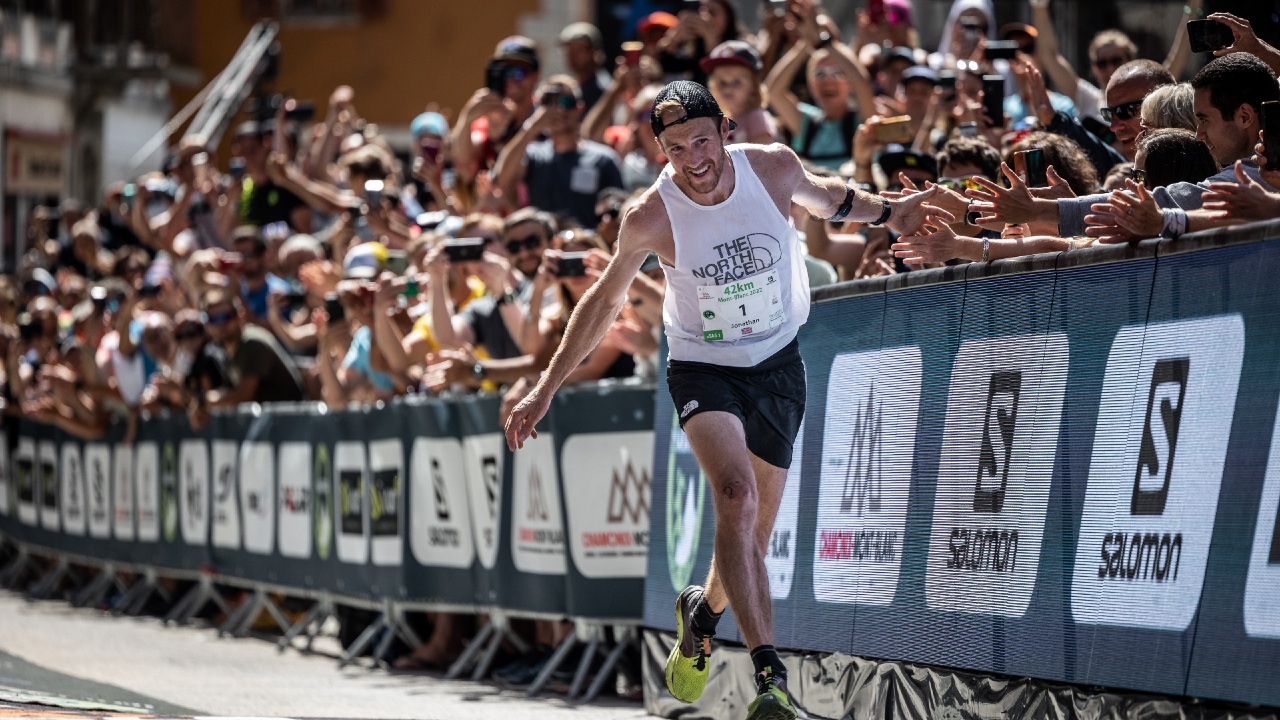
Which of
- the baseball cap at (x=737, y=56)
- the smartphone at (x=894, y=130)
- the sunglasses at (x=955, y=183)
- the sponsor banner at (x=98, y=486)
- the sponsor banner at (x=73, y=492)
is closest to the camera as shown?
the sunglasses at (x=955, y=183)

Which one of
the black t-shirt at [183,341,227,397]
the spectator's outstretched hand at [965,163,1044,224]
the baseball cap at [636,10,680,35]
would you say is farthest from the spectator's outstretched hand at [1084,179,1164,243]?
the black t-shirt at [183,341,227,397]

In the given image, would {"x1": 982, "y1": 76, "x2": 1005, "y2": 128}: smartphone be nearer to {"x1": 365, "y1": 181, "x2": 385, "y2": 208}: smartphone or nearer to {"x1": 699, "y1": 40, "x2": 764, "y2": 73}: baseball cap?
{"x1": 699, "y1": 40, "x2": 764, "y2": 73}: baseball cap

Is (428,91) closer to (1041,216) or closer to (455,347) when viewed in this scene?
(455,347)

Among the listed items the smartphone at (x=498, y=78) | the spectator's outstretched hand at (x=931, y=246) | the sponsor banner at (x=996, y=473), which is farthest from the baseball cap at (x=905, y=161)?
the smartphone at (x=498, y=78)

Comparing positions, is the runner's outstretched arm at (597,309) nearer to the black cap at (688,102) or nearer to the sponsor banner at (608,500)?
the black cap at (688,102)

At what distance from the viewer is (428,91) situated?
29219 mm

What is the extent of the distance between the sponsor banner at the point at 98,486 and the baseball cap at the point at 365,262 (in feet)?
14.5

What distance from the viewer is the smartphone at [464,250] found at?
10.7 metres

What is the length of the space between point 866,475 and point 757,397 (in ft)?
2.04

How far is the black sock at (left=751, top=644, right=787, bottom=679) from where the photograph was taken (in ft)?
21.6

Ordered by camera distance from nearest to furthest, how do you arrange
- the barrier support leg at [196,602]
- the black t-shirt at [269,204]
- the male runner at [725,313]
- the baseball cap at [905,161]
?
the male runner at [725,313], the baseball cap at [905,161], the barrier support leg at [196,602], the black t-shirt at [269,204]

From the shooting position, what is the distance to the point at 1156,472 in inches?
224

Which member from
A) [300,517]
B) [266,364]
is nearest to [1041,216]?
[300,517]

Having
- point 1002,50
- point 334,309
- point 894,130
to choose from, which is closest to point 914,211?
point 894,130
